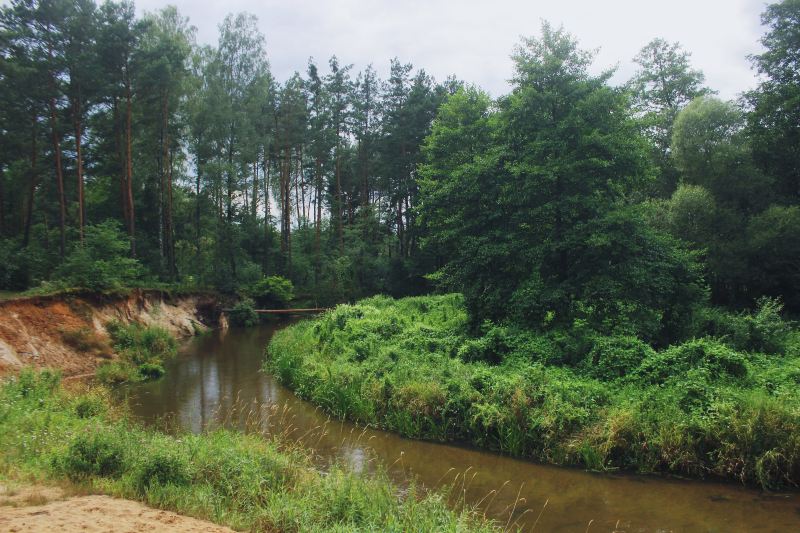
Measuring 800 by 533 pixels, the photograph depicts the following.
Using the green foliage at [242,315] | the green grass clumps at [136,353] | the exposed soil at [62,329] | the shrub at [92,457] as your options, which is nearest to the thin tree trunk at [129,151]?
the exposed soil at [62,329]

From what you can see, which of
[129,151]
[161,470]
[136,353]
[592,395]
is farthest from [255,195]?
[161,470]

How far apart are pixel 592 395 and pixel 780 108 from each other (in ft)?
78.2

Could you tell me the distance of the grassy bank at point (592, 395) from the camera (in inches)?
316

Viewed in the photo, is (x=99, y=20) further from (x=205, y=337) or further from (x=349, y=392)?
(x=349, y=392)

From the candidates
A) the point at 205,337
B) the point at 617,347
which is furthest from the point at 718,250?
the point at 205,337

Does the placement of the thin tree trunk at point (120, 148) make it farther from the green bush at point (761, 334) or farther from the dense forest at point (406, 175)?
the green bush at point (761, 334)

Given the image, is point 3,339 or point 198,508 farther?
point 3,339

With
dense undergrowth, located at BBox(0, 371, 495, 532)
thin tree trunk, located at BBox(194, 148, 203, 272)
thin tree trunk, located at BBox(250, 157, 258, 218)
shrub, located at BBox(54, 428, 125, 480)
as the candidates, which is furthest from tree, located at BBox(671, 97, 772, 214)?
thin tree trunk, located at BBox(194, 148, 203, 272)

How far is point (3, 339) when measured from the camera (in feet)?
48.7

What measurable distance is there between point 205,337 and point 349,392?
58.9 ft

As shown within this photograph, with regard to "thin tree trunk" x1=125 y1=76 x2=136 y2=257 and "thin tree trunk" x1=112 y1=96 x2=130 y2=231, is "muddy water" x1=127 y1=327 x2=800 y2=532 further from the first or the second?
"thin tree trunk" x1=112 y1=96 x2=130 y2=231

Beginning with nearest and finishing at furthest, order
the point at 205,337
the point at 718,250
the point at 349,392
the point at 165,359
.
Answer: the point at 349,392 → the point at 165,359 → the point at 718,250 → the point at 205,337

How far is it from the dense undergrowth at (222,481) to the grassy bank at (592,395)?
2.92 meters

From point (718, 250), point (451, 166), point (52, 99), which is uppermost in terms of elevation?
point (52, 99)
